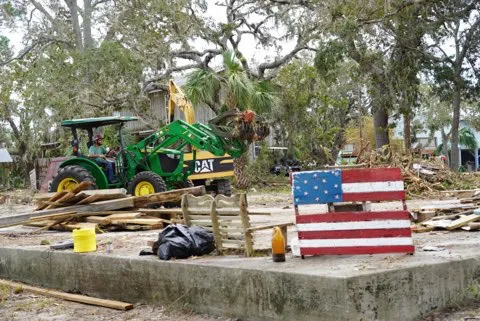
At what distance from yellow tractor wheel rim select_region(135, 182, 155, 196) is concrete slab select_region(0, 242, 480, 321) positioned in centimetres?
649

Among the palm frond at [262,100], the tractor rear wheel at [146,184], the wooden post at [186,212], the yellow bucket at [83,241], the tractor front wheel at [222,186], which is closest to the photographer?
the wooden post at [186,212]

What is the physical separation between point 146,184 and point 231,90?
8686mm

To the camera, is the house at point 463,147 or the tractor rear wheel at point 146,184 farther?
the house at point 463,147

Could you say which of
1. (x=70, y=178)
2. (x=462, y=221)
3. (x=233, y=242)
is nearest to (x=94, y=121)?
(x=70, y=178)

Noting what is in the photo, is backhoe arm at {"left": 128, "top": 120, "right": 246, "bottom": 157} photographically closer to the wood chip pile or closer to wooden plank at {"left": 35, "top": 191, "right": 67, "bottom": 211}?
wooden plank at {"left": 35, "top": 191, "right": 67, "bottom": 211}

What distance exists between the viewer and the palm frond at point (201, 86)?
22969 mm

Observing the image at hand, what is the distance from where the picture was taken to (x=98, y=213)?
40.1 ft

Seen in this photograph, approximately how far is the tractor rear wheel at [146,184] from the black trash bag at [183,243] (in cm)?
693

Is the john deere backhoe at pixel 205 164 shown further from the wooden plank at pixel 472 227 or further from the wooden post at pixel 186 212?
the wooden plank at pixel 472 227

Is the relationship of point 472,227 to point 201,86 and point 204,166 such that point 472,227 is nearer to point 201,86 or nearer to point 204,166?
point 204,166

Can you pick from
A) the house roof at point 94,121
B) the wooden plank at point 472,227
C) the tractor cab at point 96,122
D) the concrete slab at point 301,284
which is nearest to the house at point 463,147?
the tractor cab at point 96,122

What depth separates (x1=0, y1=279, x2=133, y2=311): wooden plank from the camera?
7.74 m

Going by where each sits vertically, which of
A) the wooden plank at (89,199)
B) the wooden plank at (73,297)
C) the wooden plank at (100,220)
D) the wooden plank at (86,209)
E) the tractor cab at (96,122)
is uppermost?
the tractor cab at (96,122)

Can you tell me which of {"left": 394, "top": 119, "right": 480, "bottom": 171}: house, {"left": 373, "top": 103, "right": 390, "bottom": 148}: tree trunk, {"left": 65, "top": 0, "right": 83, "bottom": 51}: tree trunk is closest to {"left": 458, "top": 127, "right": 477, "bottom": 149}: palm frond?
{"left": 394, "top": 119, "right": 480, "bottom": 171}: house
